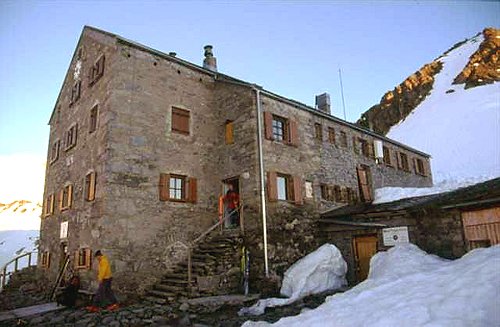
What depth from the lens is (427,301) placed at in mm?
5098

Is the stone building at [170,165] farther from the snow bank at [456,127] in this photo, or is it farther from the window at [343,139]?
the snow bank at [456,127]

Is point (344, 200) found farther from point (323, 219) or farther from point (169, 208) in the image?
point (169, 208)

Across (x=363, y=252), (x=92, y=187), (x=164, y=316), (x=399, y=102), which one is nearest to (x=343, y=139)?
(x=363, y=252)

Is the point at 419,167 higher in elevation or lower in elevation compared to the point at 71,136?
lower

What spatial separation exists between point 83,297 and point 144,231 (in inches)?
99.4

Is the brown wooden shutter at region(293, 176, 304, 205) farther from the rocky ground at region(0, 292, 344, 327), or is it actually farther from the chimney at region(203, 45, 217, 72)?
the chimney at region(203, 45, 217, 72)

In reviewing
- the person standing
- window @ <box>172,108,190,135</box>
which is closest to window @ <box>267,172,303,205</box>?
window @ <box>172,108,190,135</box>

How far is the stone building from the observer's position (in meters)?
10.9

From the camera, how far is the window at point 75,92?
48.3ft

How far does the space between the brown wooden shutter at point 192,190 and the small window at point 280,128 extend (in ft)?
11.6

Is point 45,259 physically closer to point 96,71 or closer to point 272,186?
point 96,71

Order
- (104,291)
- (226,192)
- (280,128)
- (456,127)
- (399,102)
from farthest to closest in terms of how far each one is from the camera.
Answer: (399,102), (456,127), (280,128), (226,192), (104,291)

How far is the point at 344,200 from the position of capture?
15180 millimetres

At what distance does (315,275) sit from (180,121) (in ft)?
24.0
